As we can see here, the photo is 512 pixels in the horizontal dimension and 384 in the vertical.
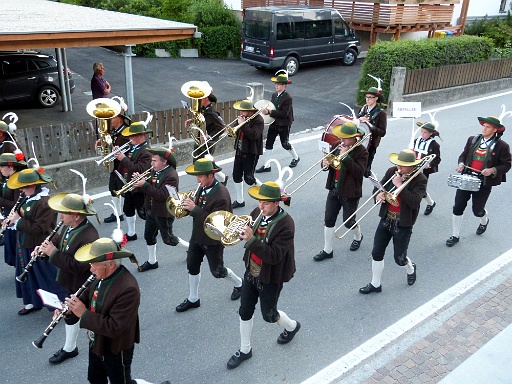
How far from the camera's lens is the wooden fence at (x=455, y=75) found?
52.0 feet

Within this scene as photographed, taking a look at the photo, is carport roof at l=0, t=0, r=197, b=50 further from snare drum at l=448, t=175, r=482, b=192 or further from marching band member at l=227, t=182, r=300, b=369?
snare drum at l=448, t=175, r=482, b=192

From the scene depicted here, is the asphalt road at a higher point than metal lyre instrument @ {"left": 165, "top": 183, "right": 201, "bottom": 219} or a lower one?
lower

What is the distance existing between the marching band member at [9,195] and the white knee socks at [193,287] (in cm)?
216

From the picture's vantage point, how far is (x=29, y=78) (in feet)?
47.1

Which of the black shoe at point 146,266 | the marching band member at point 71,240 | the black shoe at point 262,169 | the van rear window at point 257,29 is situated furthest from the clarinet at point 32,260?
the van rear window at point 257,29

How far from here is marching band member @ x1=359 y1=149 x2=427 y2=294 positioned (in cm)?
599

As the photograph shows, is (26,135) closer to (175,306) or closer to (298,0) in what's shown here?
(175,306)

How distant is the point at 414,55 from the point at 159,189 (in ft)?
40.6

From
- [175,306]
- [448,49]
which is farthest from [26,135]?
[448,49]

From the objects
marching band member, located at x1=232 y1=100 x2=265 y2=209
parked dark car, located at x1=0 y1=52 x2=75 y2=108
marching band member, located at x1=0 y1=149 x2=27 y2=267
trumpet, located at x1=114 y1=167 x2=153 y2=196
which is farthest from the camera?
parked dark car, located at x1=0 y1=52 x2=75 y2=108

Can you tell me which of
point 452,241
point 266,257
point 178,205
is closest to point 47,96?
point 178,205

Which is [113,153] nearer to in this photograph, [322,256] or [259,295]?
[259,295]

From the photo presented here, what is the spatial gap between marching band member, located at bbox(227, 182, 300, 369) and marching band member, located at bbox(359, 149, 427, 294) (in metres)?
1.69

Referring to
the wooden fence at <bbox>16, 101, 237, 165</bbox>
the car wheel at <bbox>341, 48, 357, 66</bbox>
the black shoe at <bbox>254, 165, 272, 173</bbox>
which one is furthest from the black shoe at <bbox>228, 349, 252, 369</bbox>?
the car wheel at <bbox>341, 48, 357, 66</bbox>
